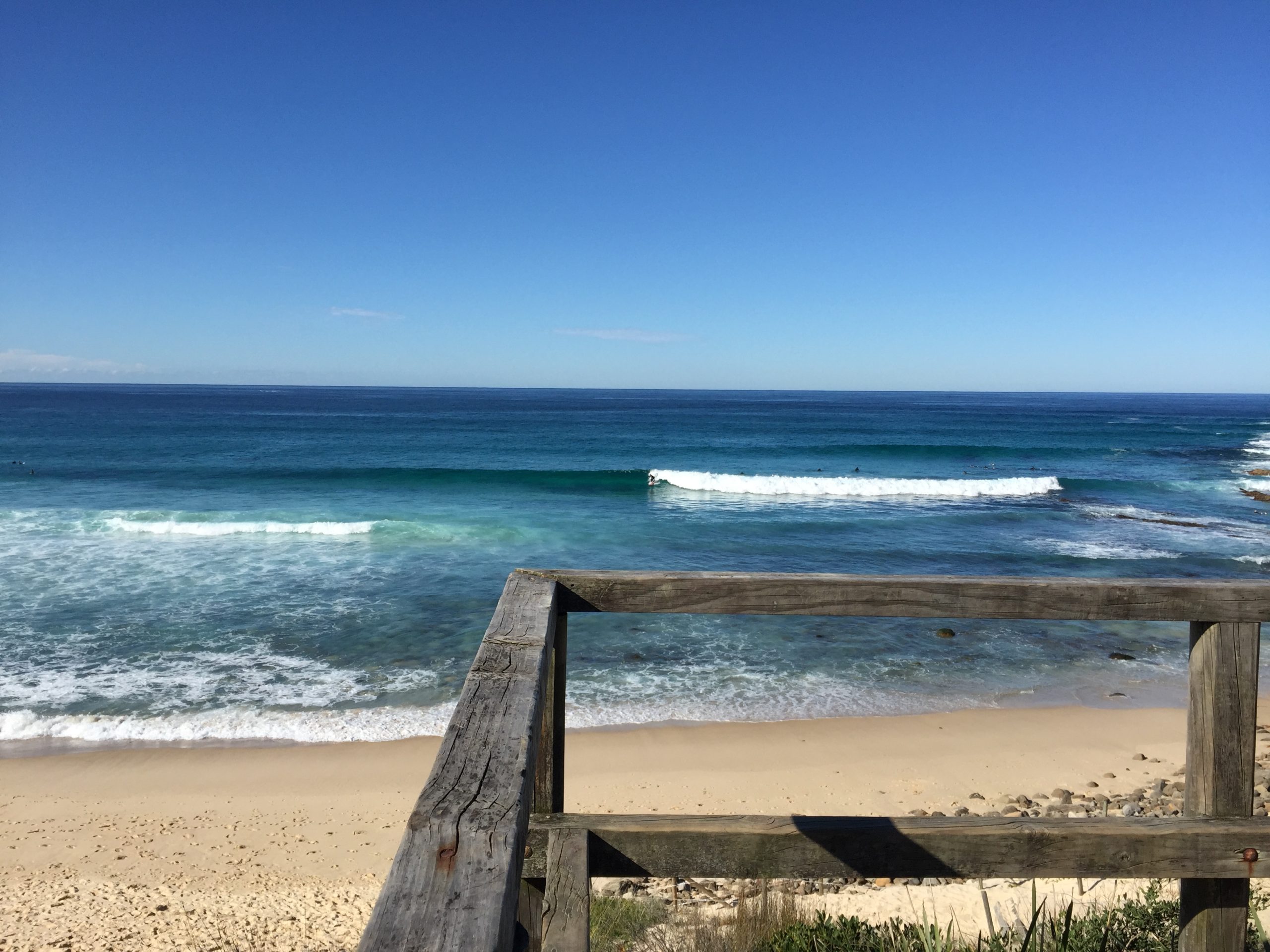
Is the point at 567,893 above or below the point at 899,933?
above

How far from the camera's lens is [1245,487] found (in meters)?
26.4

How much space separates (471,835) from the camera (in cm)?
96

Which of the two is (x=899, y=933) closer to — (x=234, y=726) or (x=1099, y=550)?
(x=234, y=726)

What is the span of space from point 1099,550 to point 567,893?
17.2 meters

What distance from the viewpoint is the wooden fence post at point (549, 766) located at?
1.91 m

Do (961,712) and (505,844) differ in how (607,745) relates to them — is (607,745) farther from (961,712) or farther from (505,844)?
(505,844)

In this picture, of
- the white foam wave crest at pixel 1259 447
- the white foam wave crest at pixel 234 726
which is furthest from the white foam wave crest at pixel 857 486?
the white foam wave crest at pixel 1259 447

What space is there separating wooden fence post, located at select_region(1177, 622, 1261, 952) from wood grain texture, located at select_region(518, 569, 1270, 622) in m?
0.09

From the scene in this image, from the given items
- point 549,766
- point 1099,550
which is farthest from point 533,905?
point 1099,550

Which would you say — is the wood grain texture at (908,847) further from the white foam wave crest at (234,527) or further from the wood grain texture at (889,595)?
the white foam wave crest at (234,527)

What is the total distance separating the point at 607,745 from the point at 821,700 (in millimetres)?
2450

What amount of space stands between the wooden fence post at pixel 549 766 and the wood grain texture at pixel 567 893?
5cm

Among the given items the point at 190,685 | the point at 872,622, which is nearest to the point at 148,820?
the point at 190,685

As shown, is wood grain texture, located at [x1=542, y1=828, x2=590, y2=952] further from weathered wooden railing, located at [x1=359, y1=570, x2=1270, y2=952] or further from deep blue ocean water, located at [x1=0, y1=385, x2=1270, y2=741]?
deep blue ocean water, located at [x1=0, y1=385, x2=1270, y2=741]
